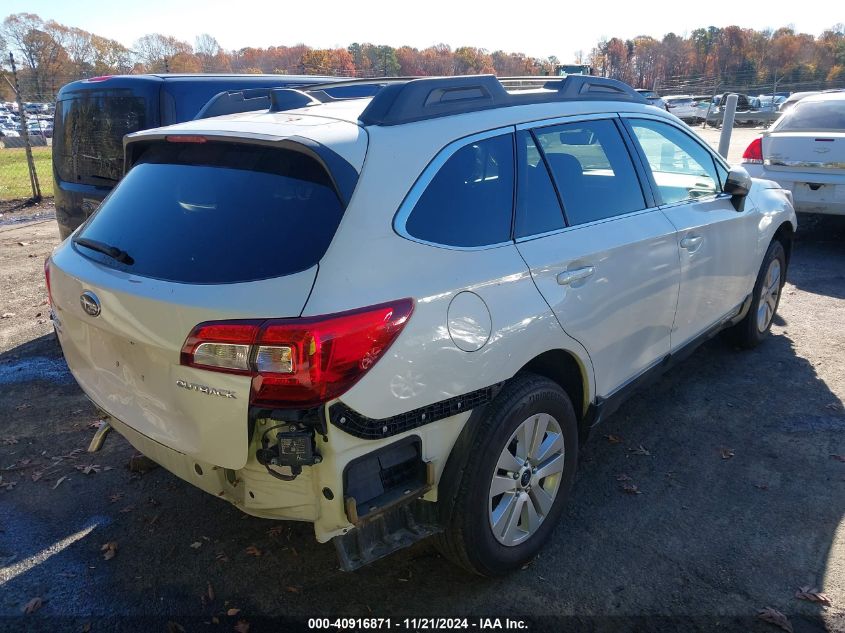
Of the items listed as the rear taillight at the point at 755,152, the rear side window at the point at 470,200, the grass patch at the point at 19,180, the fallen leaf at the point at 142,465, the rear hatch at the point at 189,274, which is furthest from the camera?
the grass patch at the point at 19,180

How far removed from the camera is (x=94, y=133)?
217 inches

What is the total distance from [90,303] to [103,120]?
344 cm

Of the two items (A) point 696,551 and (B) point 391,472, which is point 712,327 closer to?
(A) point 696,551

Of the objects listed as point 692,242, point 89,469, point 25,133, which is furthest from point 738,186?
point 25,133

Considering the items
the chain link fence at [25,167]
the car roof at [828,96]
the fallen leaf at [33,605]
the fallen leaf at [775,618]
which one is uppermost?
the car roof at [828,96]

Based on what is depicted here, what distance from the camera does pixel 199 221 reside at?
256cm

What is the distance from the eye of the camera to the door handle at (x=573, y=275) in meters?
2.95

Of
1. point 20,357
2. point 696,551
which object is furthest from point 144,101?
point 696,551

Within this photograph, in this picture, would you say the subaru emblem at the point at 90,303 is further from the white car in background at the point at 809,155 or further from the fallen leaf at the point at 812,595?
Answer: the white car in background at the point at 809,155

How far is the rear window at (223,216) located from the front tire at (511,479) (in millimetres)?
958

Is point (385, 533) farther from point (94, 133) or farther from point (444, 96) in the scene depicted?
point (94, 133)

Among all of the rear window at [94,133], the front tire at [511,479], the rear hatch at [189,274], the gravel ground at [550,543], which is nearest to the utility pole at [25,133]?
the rear window at [94,133]

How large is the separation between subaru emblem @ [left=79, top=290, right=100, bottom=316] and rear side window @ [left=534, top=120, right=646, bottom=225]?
200cm

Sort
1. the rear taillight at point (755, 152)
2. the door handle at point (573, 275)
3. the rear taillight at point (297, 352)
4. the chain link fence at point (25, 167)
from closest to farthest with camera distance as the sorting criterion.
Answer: the rear taillight at point (297, 352) < the door handle at point (573, 275) < the rear taillight at point (755, 152) < the chain link fence at point (25, 167)
